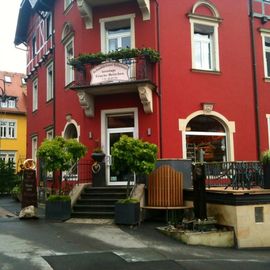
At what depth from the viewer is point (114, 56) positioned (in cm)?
1555

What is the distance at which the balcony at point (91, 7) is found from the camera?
1605 centimetres

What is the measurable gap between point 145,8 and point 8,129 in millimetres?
32219

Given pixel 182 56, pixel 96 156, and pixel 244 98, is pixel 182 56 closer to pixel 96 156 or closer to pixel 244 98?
pixel 244 98

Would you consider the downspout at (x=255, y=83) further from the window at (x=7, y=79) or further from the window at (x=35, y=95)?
the window at (x=7, y=79)

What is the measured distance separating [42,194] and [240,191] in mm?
10055

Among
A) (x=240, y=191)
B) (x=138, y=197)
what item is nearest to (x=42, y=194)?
(x=138, y=197)

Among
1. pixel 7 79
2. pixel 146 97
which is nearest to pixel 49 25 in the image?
Answer: pixel 146 97

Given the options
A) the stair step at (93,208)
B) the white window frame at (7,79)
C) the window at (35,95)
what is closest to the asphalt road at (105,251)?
the stair step at (93,208)

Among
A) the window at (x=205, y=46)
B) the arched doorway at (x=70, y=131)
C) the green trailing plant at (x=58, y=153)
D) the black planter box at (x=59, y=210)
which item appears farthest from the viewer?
the arched doorway at (x=70, y=131)

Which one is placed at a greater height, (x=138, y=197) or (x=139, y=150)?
(x=139, y=150)

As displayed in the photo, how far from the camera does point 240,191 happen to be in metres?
12.0

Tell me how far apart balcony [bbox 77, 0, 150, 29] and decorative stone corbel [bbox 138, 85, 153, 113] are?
2835mm

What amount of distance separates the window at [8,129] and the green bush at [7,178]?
15.2 metres

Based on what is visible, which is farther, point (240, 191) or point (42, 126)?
point (42, 126)
